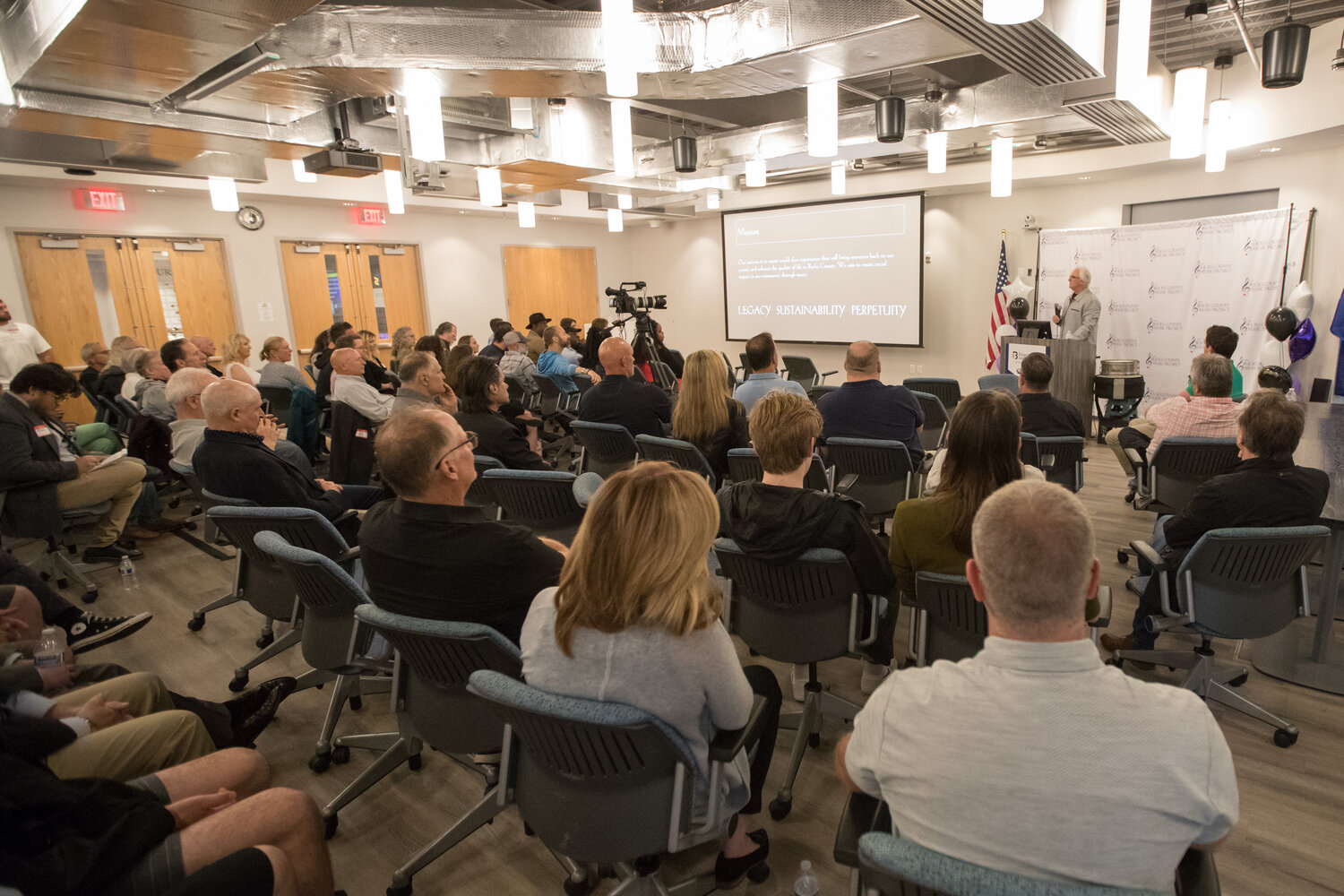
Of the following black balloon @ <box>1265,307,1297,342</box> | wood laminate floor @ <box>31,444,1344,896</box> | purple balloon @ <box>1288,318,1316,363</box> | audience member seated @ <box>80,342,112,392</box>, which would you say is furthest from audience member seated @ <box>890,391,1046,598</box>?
audience member seated @ <box>80,342,112,392</box>

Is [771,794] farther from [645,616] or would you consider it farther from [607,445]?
[607,445]

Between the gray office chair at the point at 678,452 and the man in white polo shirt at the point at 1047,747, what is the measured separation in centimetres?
258

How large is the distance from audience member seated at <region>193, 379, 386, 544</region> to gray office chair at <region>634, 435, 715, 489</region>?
159 cm

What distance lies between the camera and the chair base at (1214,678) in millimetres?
2555

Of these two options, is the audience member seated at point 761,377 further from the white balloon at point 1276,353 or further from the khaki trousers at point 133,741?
the white balloon at point 1276,353

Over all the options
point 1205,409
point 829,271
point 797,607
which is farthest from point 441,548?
point 829,271

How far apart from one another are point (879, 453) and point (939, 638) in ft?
5.52

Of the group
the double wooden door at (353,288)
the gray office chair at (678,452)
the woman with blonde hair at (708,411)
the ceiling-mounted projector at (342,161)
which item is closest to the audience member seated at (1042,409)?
the woman with blonde hair at (708,411)

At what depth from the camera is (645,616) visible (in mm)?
1470

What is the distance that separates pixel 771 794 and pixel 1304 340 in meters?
7.07

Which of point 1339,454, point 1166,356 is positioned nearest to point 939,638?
point 1339,454

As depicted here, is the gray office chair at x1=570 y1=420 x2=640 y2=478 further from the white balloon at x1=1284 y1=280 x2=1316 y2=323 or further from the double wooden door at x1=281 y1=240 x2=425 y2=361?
the double wooden door at x1=281 y1=240 x2=425 y2=361

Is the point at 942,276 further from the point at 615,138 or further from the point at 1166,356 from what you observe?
the point at 615,138

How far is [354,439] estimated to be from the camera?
471cm
